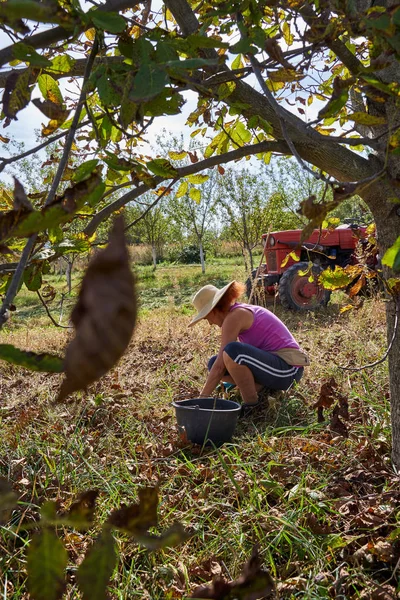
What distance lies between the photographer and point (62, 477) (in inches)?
95.9

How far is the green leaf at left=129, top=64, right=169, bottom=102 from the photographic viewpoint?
593 millimetres

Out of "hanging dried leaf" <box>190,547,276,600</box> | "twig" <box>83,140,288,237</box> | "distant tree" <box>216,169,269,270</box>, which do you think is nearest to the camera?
"hanging dried leaf" <box>190,547,276,600</box>

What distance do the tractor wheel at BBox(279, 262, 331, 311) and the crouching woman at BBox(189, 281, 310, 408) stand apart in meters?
3.39

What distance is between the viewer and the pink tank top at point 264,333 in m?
3.72

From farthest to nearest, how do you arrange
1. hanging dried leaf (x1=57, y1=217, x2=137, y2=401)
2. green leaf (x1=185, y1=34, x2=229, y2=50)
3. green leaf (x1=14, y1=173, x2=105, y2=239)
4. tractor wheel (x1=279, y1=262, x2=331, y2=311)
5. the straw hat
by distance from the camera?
1. tractor wheel (x1=279, y1=262, x2=331, y2=311)
2. the straw hat
3. green leaf (x1=185, y1=34, x2=229, y2=50)
4. green leaf (x1=14, y1=173, x2=105, y2=239)
5. hanging dried leaf (x1=57, y1=217, x2=137, y2=401)

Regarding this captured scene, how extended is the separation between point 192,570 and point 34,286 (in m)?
1.31

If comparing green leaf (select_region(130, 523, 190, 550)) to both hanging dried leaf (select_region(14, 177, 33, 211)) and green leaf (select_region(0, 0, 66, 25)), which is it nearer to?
hanging dried leaf (select_region(14, 177, 33, 211))

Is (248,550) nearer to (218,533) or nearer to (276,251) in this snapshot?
(218,533)

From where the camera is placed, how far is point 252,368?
3494 millimetres

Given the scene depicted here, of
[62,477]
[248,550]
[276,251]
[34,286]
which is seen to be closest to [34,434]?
[62,477]

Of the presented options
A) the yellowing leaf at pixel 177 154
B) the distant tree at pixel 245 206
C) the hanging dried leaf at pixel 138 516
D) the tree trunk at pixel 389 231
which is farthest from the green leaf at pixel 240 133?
the distant tree at pixel 245 206

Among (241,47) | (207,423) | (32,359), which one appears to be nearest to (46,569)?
(32,359)

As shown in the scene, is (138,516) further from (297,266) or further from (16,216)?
(297,266)

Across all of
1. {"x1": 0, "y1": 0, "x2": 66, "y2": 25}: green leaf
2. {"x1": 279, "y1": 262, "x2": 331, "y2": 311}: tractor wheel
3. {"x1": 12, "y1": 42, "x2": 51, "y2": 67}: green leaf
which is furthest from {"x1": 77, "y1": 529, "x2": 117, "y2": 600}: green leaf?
{"x1": 279, "y1": 262, "x2": 331, "y2": 311}: tractor wheel
